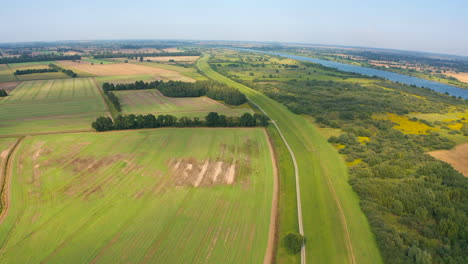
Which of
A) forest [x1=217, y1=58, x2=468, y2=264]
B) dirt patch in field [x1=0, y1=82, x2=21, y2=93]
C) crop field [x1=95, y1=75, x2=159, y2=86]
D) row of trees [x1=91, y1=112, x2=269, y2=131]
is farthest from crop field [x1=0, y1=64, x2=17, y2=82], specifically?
forest [x1=217, y1=58, x2=468, y2=264]

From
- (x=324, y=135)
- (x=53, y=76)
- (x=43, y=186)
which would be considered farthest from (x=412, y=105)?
(x=53, y=76)

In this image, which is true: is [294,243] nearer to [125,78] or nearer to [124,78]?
[125,78]

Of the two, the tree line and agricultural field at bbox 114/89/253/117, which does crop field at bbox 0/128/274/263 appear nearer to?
agricultural field at bbox 114/89/253/117

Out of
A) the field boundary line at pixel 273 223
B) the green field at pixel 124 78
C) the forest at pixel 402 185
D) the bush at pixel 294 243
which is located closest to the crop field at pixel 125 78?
the green field at pixel 124 78

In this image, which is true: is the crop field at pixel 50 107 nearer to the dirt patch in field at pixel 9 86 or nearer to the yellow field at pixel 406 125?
the dirt patch in field at pixel 9 86

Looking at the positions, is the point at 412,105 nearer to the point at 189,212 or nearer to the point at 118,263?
the point at 189,212

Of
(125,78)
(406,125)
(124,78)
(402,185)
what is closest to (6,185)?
(402,185)

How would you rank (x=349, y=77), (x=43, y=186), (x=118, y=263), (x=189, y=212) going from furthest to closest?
(x=349, y=77) → (x=43, y=186) → (x=189, y=212) → (x=118, y=263)
